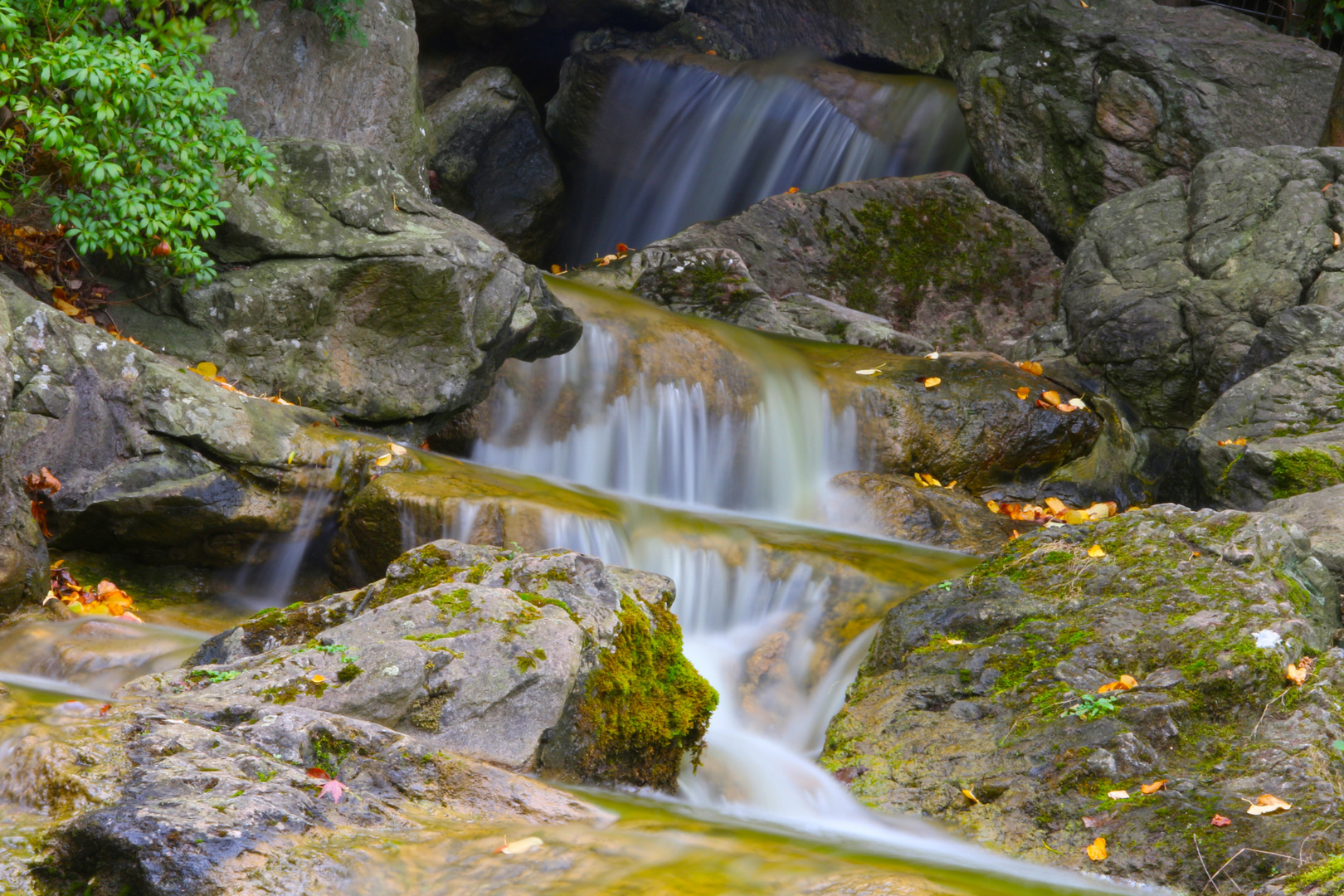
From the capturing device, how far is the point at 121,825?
2.05 meters

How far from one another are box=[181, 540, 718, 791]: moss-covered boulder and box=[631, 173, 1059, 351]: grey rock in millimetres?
7830

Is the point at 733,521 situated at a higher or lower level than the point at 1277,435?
lower

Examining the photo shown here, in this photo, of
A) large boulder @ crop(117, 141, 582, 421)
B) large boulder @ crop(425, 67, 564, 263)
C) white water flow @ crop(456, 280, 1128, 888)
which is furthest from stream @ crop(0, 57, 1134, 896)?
large boulder @ crop(425, 67, 564, 263)

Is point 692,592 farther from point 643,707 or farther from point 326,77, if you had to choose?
point 326,77

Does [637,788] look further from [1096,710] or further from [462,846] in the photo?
[1096,710]

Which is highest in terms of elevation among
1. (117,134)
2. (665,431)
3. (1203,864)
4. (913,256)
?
(117,134)

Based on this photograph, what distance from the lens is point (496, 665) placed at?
10.7ft

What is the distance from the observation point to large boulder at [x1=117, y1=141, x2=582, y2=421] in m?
6.68

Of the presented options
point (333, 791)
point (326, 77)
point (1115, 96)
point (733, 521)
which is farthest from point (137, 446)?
point (1115, 96)

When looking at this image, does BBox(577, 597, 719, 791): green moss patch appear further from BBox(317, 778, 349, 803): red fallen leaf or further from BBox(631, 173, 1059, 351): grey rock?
BBox(631, 173, 1059, 351): grey rock

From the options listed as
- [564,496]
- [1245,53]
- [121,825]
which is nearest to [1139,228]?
[1245,53]

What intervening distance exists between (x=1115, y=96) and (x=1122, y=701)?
9.68 m

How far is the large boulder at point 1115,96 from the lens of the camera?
1128 cm

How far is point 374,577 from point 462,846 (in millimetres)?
3582
